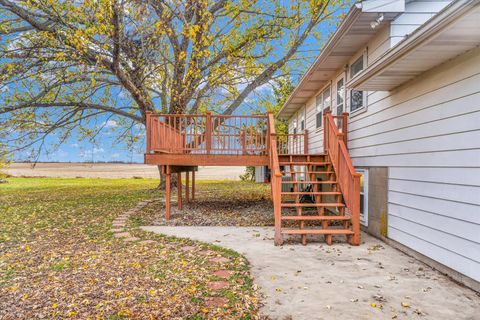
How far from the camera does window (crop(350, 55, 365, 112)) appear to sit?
706 cm

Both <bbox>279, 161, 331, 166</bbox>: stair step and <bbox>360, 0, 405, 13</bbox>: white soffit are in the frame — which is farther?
<bbox>279, 161, 331, 166</bbox>: stair step

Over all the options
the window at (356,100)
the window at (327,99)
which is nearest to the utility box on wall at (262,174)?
the window at (327,99)

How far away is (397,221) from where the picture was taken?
17.9 feet

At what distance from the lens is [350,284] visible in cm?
375

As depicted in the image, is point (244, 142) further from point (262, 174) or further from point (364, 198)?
point (262, 174)

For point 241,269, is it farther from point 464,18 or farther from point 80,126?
point 80,126

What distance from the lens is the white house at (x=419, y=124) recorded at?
370 cm

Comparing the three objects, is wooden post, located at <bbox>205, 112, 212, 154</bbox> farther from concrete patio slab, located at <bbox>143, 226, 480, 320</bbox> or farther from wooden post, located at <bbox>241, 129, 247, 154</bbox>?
concrete patio slab, located at <bbox>143, 226, 480, 320</bbox>

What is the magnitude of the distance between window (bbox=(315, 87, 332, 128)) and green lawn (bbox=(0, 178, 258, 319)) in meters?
5.96

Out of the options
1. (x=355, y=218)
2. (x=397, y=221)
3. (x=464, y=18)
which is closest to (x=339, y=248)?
(x=355, y=218)

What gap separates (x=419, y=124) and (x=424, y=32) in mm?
1790

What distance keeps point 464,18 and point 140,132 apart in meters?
14.6

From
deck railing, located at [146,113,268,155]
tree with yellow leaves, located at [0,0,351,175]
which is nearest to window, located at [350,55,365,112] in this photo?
deck railing, located at [146,113,268,155]

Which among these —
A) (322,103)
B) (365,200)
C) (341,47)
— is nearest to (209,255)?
(365,200)
